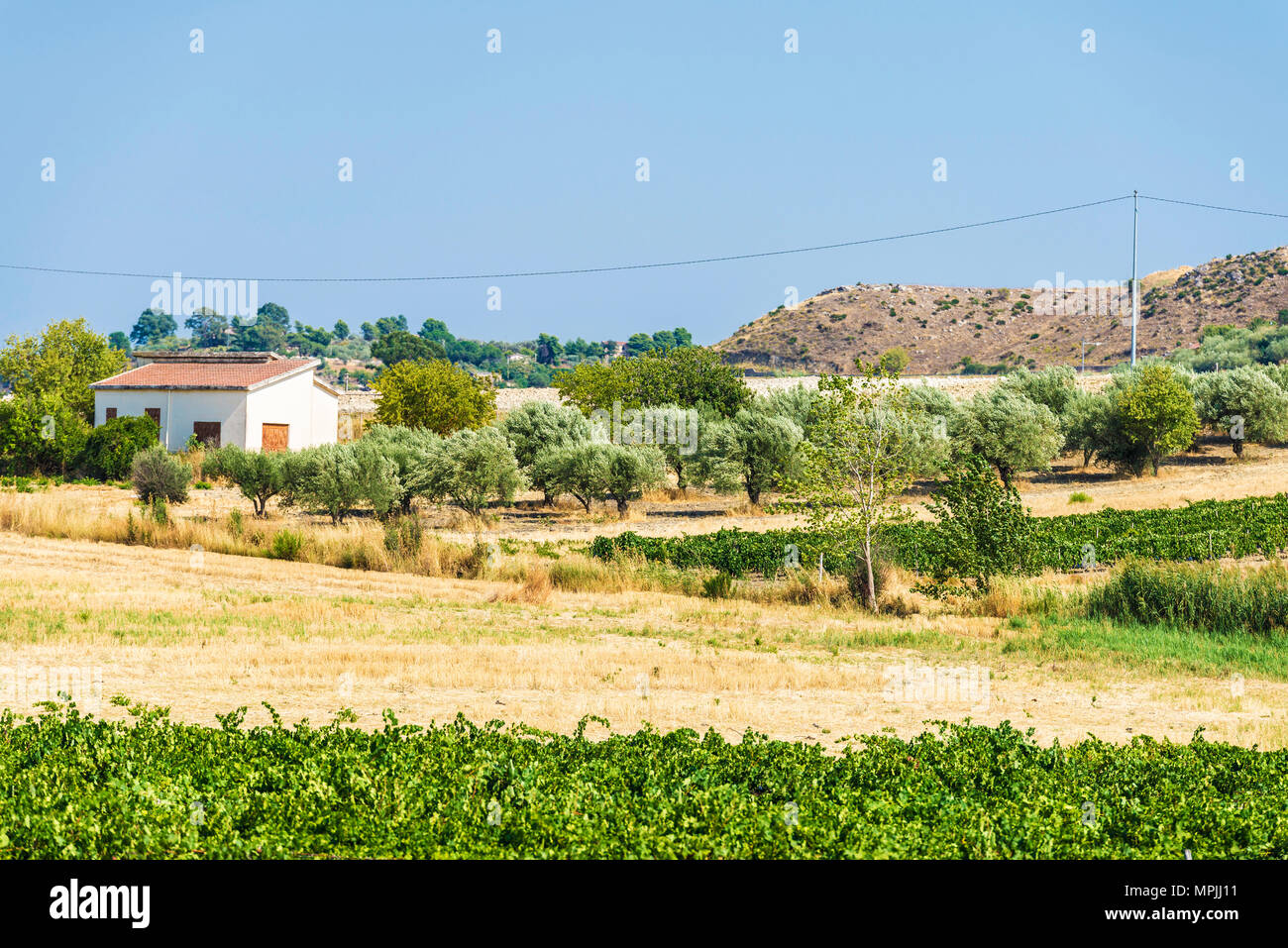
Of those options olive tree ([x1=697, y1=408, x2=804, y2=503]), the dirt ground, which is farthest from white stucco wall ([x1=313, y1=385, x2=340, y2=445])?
the dirt ground

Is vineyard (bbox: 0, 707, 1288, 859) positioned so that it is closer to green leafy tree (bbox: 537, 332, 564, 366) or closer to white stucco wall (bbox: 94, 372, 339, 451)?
white stucco wall (bbox: 94, 372, 339, 451)

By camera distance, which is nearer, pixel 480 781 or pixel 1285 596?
pixel 480 781

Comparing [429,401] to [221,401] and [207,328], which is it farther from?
[207,328]

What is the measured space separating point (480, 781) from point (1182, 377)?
56.4 m

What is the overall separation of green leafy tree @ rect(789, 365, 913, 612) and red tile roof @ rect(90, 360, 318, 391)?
35.1 m

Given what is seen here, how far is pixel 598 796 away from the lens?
25.5 ft

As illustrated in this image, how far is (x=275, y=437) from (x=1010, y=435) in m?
33.3

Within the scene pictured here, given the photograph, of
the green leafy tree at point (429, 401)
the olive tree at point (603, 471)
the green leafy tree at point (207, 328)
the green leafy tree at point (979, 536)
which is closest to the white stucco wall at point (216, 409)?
the green leafy tree at point (429, 401)

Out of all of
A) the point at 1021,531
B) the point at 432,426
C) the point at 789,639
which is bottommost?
the point at 789,639

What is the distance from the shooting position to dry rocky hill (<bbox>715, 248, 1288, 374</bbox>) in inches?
4641
